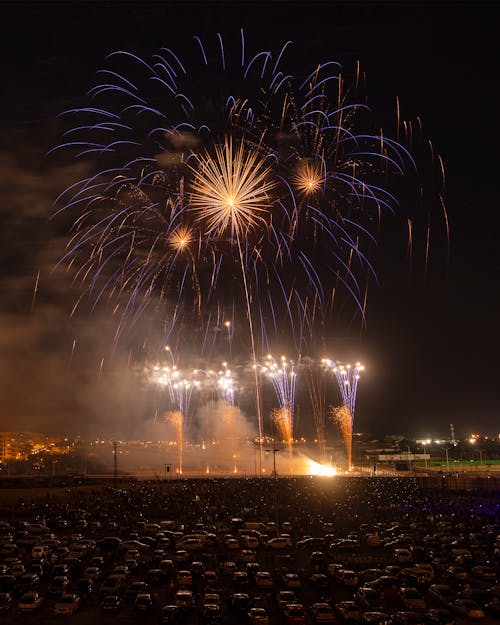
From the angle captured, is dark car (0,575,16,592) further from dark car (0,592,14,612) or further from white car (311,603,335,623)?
white car (311,603,335,623)

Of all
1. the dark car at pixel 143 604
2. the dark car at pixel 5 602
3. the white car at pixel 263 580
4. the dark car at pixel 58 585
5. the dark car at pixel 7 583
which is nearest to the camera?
the dark car at pixel 143 604

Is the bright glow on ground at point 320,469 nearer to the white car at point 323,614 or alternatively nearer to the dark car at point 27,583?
the dark car at point 27,583

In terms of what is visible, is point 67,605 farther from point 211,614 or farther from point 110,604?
point 211,614

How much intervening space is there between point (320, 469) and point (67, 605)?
42382 mm

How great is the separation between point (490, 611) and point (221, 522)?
14874mm

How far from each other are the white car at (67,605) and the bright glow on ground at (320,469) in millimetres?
35245

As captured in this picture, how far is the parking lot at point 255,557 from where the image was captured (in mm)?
15430

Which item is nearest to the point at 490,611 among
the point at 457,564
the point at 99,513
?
the point at 457,564

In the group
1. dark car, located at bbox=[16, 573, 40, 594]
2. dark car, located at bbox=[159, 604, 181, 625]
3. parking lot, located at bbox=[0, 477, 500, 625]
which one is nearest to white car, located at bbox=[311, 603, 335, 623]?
parking lot, located at bbox=[0, 477, 500, 625]

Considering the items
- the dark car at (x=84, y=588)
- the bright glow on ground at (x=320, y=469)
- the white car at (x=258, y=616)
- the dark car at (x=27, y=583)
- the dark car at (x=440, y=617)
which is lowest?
the dark car at (x=440, y=617)

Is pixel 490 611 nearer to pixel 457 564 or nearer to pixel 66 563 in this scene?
pixel 457 564

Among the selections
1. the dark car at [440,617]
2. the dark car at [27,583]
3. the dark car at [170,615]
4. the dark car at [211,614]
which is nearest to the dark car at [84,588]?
the dark car at [27,583]

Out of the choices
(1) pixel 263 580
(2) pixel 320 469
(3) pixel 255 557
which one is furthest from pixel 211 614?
(2) pixel 320 469

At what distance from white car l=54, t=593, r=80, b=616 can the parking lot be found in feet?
0.16
